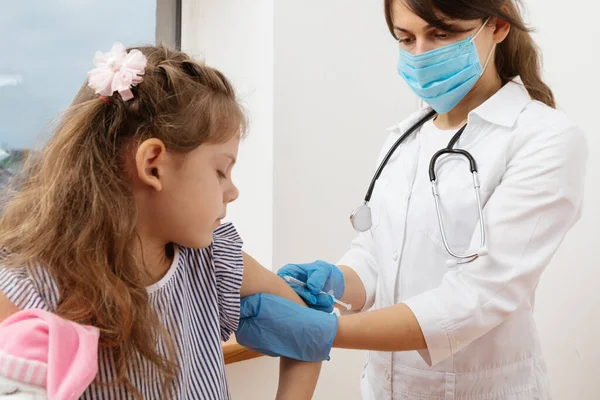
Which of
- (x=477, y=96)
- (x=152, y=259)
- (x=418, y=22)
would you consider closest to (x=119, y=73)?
(x=152, y=259)

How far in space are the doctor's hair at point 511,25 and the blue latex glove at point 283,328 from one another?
2.19ft

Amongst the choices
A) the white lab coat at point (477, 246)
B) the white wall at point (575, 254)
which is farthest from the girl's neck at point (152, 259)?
the white wall at point (575, 254)

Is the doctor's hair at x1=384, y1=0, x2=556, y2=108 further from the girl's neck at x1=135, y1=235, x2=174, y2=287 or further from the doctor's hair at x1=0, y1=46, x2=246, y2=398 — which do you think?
the girl's neck at x1=135, y1=235, x2=174, y2=287

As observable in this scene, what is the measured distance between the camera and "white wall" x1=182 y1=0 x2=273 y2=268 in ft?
6.68

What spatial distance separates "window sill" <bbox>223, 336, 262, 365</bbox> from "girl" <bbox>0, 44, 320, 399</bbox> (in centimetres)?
67

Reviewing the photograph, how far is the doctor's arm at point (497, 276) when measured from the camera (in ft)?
4.10

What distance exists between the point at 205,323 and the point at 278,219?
0.95 m

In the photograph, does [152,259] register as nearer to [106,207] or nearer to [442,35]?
[106,207]

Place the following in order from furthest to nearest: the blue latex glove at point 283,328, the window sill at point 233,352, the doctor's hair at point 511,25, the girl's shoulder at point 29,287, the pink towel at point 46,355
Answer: the window sill at point 233,352 < the doctor's hair at point 511,25 < the blue latex glove at point 283,328 < the girl's shoulder at point 29,287 < the pink towel at point 46,355

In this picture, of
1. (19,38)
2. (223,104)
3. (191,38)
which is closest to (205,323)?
(223,104)

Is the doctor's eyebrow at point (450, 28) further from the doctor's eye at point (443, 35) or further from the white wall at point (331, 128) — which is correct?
the white wall at point (331, 128)

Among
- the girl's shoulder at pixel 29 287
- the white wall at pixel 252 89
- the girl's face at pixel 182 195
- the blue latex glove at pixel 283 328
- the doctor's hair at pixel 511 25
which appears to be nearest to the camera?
the girl's shoulder at pixel 29 287

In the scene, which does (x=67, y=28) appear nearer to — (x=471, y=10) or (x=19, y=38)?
(x=19, y=38)

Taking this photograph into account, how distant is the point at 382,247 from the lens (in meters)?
1.53
